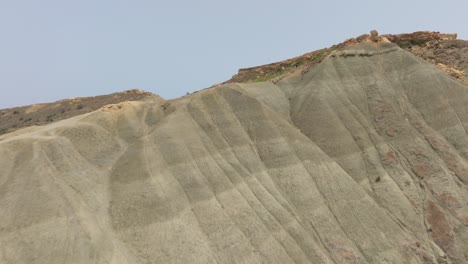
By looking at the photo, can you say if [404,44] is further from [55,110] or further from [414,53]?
[55,110]

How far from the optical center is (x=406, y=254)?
25.3 m

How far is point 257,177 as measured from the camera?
27.7 m

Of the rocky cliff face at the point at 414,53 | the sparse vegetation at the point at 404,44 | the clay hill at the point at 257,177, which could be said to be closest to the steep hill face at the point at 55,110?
the rocky cliff face at the point at 414,53

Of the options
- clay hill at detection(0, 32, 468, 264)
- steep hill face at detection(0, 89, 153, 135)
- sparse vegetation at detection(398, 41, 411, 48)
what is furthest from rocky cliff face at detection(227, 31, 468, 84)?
steep hill face at detection(0, 89, 153, 135)

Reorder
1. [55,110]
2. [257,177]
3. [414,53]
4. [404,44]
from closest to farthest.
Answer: [257,177]
[414,53]
[404,44]
[55,110]

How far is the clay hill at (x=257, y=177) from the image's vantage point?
21.3m

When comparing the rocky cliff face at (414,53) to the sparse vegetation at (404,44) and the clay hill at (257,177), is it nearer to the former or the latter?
the sparse vegetation at (404,44)

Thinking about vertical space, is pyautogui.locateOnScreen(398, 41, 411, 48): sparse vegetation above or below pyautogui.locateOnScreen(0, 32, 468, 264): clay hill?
above

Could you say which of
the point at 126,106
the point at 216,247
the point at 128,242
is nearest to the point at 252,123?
the point at 126,106

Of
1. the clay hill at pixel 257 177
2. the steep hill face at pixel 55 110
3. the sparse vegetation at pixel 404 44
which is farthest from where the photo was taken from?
the steep hill face at pixel 55 110

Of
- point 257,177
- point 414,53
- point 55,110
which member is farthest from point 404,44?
point 55,110

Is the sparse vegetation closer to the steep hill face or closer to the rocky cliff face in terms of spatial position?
the rocky cliff face

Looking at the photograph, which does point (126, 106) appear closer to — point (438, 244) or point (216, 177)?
point (216, 177)

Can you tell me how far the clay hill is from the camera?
21328mm
